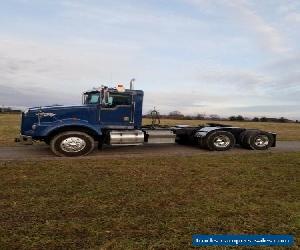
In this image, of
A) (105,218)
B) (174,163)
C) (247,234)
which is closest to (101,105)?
(174,163)

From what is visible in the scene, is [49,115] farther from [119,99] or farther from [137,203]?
[137,203]

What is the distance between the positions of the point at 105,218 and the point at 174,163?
557cm

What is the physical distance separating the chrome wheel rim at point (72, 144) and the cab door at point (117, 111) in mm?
1315

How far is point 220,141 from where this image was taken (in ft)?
52.5

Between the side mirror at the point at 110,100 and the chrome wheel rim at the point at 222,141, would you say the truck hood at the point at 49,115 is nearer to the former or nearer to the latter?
the side mirror at the point at 110,100

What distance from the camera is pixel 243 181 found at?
9328mm

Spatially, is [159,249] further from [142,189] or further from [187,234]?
[142,189]

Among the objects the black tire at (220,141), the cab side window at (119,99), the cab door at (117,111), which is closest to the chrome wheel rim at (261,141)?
the black tire at (220,141)

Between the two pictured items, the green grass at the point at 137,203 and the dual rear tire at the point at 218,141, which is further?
the dual rear tire at the point at 218,141

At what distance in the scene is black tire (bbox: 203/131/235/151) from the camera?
15797 mm

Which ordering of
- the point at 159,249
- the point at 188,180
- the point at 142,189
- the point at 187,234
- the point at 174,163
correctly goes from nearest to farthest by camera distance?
the point at 159,249
the point at 187,234
the point at 142,189
the point at 188,180
the point at 174,163

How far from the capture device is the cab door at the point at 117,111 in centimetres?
1459

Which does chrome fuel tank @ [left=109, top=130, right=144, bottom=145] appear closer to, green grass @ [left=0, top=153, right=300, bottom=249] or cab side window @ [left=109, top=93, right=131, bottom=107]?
cab side window @ [left=109, top=93, right=131, bottom=107]

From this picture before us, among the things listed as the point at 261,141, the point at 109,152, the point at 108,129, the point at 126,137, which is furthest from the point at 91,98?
the point at 261,141
